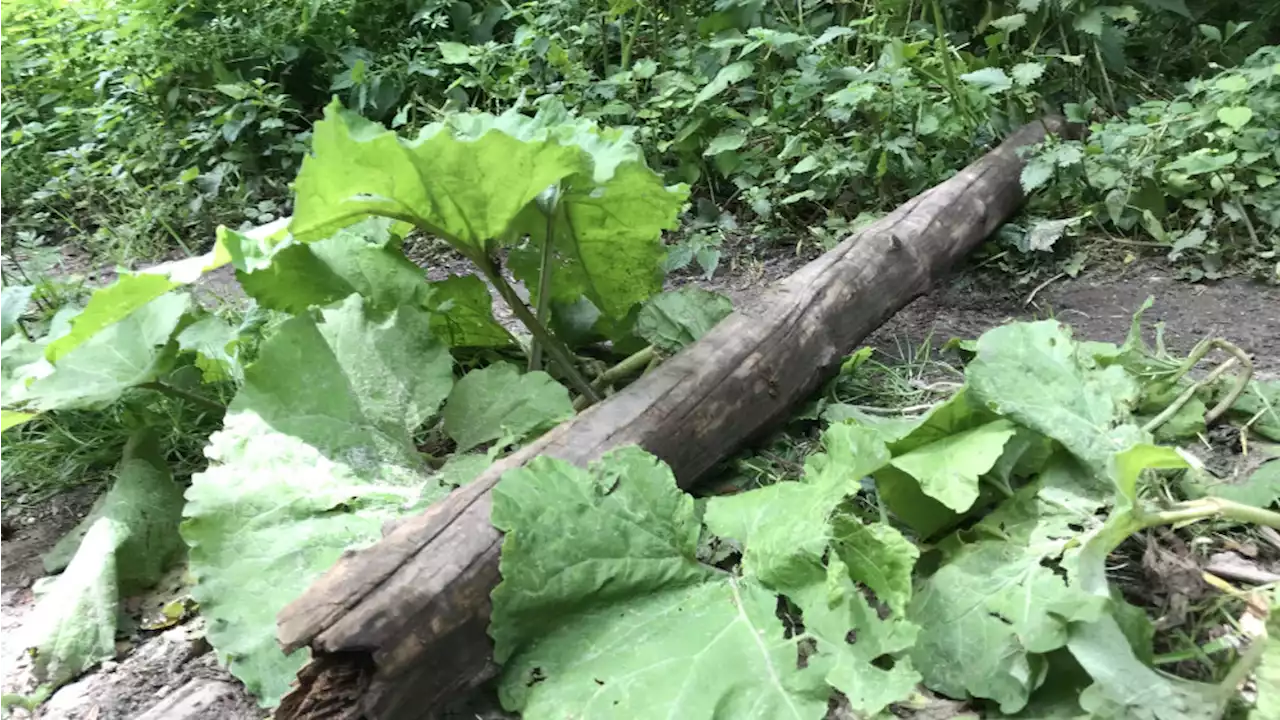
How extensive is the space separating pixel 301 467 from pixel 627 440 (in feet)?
1.85

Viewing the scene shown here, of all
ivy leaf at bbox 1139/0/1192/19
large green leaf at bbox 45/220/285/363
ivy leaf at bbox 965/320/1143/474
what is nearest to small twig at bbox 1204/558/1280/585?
ivy leaf at bbox 965/320/1143/474

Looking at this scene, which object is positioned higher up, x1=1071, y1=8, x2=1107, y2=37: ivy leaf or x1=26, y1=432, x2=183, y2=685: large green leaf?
x1=1071, y1=8, x2=1107, y2=37: ivy leaf

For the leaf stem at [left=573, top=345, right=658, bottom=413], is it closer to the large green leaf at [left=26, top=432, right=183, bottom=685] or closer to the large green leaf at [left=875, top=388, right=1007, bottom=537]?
the large green leaf at [left=875, top=388, right=1007, bottom=537]

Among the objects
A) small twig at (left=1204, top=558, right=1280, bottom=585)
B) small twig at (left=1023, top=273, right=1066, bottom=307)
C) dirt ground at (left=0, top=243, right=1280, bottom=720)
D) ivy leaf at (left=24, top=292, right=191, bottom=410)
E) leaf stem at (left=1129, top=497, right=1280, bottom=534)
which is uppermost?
ivy leaf at (left=24, top=292, right=191, bottom=410)

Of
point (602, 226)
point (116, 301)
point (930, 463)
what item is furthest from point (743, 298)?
point (116, 301)

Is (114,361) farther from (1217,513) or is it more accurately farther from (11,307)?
(1217,513)

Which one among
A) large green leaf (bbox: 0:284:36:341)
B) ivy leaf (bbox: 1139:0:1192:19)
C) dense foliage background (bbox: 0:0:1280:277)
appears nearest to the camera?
large green leaf (bbox: 0:284:36:341)

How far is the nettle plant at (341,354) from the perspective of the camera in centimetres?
146

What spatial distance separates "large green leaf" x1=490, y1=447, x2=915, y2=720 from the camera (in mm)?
1155

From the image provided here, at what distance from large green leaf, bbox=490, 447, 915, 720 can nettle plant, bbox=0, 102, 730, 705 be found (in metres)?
0.32

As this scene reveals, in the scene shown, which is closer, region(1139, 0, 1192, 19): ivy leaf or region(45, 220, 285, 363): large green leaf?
region(45, 220, 285, 363): large green leaf

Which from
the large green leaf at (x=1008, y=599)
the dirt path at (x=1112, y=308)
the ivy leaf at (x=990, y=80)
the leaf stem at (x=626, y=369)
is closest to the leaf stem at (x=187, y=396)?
the leaf stem at (x=626, y=369)

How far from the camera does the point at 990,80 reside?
2990 millimetres

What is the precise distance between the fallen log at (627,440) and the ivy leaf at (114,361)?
0.75 metres
